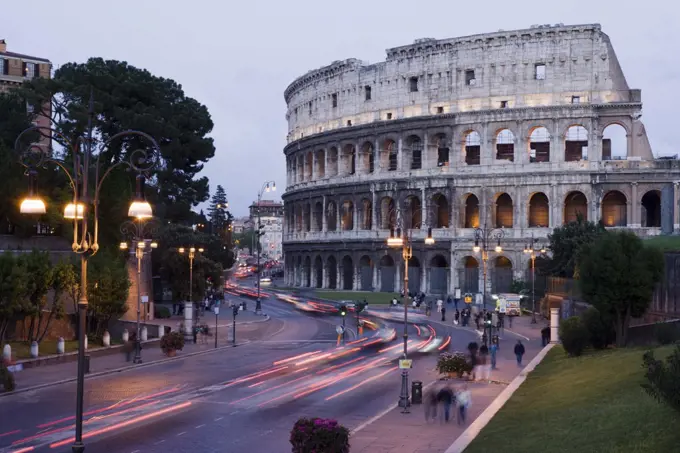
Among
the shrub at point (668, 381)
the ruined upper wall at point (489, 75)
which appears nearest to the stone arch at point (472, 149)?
the ruined upper wall at point (489, 75)

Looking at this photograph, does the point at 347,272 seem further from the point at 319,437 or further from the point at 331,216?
the point at 319,437

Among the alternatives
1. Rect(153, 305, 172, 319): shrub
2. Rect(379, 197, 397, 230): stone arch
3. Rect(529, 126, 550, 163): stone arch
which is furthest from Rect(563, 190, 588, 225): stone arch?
Rect(153, 305, 172, 319): shrub

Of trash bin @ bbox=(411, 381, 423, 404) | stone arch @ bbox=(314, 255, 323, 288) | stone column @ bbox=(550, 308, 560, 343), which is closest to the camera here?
trash bin @ bbox=(411, 381, 423, 404)

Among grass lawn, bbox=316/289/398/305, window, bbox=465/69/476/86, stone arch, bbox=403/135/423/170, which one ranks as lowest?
grass lawn, bbox=316/289/398/305

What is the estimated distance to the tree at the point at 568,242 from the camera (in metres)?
56.7

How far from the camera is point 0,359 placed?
28.2 meters

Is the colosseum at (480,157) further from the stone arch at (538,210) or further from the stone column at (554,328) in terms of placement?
the stone column at (554,328)

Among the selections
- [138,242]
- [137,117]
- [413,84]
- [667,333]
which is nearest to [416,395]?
[667,333]

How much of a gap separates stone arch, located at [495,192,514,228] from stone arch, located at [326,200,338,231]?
57.7 ft

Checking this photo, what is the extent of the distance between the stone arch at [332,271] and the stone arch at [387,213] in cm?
819

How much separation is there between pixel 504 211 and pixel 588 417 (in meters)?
59.5

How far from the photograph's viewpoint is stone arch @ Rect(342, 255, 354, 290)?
3381 inches

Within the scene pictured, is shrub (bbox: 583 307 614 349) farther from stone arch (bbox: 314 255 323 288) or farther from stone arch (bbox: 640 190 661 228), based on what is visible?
stone arch (bbox: 314 255 323 288)

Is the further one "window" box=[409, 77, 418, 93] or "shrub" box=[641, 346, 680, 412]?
"window" box=[409, 77, 418, 93]
